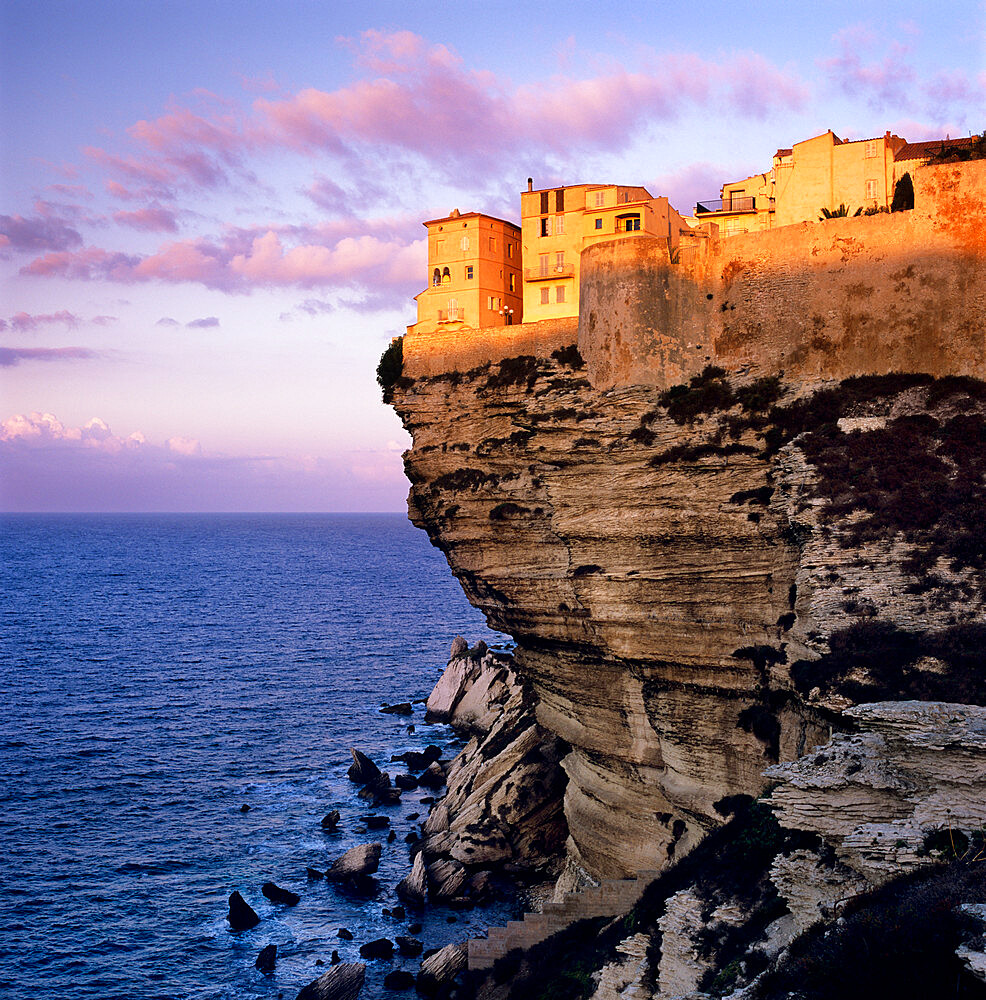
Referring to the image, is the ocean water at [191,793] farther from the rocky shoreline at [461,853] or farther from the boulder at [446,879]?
the boulder at [446,879]

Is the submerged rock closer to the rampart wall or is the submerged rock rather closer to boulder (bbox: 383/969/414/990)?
boulder (bbox: 383/969/414/990)

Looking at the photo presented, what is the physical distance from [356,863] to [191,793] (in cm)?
1572

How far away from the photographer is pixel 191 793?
178 feet

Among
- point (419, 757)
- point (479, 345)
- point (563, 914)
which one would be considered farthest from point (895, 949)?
point (419, 757)

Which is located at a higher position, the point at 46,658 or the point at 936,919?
the point at 936,919

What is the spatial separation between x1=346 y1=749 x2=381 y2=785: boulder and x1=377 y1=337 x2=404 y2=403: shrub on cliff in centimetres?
2522

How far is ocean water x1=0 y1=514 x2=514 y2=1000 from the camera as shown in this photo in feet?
124

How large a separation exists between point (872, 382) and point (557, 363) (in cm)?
1200

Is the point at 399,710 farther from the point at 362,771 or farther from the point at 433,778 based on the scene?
the point at 433,778

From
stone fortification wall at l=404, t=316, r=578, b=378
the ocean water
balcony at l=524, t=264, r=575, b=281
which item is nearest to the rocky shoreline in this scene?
the ocean water

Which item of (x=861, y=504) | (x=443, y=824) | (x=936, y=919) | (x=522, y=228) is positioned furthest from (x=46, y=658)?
(x=936, y=919)

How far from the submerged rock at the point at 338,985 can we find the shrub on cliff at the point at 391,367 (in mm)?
24246

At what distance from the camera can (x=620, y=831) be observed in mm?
34688

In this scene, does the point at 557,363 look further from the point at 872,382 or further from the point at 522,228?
the point at 522,228
